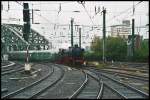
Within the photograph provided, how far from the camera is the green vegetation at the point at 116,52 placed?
82.2 metres

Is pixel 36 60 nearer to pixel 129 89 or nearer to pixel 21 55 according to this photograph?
pixel 21 55

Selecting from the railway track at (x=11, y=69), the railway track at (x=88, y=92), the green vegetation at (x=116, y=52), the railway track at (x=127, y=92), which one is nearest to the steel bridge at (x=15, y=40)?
the green vegetation at (x=116, y=52)

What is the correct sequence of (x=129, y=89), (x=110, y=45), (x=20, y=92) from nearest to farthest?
(x=20, y=92) < (x=129, y=89) < (x=110, y=45)

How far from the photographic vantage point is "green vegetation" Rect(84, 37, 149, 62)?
82.2 metres

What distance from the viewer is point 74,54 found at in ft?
201

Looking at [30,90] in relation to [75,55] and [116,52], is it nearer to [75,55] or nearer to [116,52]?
[75,55]

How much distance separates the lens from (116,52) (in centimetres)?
9100

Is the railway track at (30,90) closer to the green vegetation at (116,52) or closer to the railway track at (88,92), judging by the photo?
the railway track at (88,92)

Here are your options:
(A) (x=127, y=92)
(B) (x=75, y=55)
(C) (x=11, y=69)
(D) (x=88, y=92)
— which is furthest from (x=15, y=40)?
(A) (x=127, y=92)

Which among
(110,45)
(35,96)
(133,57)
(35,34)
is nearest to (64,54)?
(133,57)

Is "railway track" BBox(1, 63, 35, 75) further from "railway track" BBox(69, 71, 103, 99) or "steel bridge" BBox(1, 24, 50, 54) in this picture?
"steel bridge" BBox(1, 24, 50, 54)

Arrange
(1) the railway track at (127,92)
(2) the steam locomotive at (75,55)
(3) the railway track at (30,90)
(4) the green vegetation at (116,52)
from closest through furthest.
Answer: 1. (1) the railway track at (127,92)
2. (3) the railway track at (30,90)
3. (2) the steam locomotive at (75,55)
4. (4) the green vegetation at (116,52)

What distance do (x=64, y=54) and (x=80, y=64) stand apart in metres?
5.86

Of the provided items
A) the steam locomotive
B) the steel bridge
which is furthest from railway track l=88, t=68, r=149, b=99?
the steel bridge
